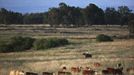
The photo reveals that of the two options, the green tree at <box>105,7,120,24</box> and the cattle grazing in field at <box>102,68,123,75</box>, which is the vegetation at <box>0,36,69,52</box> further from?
the cattle grazing in field at <box>102,68,123,75</box>

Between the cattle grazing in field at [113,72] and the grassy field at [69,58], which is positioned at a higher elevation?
the cattle grazing in field at [113,72]

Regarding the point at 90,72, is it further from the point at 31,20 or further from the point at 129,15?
the point at 31,20

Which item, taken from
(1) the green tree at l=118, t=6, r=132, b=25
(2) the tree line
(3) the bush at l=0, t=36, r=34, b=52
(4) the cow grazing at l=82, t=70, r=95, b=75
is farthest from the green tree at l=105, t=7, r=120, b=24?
(4) the cow grazing at l=82, t=70, r=95, b=75

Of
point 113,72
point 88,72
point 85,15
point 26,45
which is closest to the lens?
point 88,72

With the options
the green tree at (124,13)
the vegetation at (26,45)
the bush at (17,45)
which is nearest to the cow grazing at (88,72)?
the vegetation at (26,45)

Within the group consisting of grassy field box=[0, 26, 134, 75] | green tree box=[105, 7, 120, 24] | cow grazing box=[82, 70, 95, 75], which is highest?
green tree box=[105, 7, 120, 24]

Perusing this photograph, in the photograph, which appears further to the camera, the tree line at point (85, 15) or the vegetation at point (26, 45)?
the tree line at point (85, 15)

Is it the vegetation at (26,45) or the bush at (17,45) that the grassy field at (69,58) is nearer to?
the vegetation at (26,45)

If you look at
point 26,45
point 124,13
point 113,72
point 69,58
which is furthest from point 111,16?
point 113,72

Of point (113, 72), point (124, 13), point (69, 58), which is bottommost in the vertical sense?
point (69, 58)

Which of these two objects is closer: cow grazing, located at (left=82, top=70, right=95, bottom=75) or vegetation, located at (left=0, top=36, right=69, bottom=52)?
cow grazing, located at (left=82, top=70, right=95, bottom=75)

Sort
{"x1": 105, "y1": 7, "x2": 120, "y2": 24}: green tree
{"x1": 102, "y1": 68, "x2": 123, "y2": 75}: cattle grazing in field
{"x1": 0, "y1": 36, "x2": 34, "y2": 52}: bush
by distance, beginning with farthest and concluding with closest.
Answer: {"x1": 105, "y1": 7, "x2": 120, "y2": 24}: green tree
{"x1": 0, "y1": 36, "x2": 34, "y2": 52}: bush
{"x1": 102, "y1": 68, "x2": 123, "y2": 75}: cattle grazing in field

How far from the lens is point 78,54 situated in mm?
25422

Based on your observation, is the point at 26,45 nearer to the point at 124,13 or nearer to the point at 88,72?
the point at 124,13
